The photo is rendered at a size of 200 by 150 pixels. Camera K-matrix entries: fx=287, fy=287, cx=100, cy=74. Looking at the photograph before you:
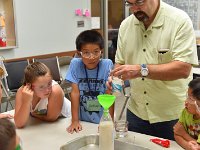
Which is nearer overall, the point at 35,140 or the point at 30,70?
the point at 35,140

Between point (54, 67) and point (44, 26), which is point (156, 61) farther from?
point (44, 26)

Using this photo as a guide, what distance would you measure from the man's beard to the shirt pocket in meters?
0.23

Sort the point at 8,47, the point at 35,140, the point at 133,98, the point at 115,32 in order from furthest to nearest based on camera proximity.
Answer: the point at 115,32
the point at 8,47
the point at 133,98
the point at 35,140

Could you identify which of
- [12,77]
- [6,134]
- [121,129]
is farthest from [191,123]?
[12,77]

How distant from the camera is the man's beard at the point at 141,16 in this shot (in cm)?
186

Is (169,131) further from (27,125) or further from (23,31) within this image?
(23,31)

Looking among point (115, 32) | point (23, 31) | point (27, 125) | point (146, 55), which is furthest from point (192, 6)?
point (27, 125)

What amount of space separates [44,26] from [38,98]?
2.97 metres

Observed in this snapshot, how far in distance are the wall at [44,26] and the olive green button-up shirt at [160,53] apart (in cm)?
278

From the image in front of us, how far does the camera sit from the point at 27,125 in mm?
1915

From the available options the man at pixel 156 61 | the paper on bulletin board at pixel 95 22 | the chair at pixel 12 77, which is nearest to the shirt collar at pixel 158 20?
the man at pixel 156 61

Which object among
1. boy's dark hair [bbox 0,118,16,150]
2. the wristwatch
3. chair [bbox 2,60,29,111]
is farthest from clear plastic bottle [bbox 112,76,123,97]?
chair [bbox 2,60,29,111]

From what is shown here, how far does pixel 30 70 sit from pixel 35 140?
528 mm

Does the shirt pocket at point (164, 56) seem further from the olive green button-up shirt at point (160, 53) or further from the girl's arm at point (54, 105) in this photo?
the girl's arm at point (54, 105)
